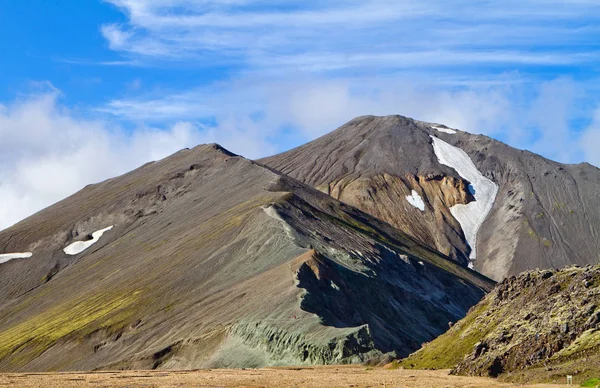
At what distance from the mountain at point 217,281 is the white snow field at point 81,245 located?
41 centimetres

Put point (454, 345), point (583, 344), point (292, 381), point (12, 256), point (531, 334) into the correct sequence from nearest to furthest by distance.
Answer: point (583, 344), point (531, 334), point (292, 381), point (454, 345), point (12, 256)

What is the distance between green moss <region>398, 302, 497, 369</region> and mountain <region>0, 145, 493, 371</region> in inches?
651

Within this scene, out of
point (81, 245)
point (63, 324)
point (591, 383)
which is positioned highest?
point (81, 245)

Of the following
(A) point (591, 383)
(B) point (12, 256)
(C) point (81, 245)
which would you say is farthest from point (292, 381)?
(B) point (12, 256)

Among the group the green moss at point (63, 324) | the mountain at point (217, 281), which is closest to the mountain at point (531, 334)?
the mountain at point (217, 281)

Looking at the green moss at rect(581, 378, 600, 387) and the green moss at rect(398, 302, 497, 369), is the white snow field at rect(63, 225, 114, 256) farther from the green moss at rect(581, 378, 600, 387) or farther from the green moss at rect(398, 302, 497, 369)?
the green moss at rect(581, 378, 600, 387)

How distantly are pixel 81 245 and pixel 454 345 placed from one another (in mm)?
116590

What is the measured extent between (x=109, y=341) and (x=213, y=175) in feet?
243

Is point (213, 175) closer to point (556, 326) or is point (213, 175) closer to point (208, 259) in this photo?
point (208, 259)

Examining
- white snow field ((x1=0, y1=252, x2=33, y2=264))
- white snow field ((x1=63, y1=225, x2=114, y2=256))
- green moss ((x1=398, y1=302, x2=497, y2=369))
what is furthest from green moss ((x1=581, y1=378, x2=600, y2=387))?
white snow field ((x1=0, y1=252, x2=33, y2=264))

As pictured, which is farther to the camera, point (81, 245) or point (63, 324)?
point (81, 245)

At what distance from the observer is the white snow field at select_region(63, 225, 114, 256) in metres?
158

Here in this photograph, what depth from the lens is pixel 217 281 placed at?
10800cm

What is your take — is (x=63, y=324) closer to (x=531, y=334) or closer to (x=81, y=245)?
(x=81, y=245)
